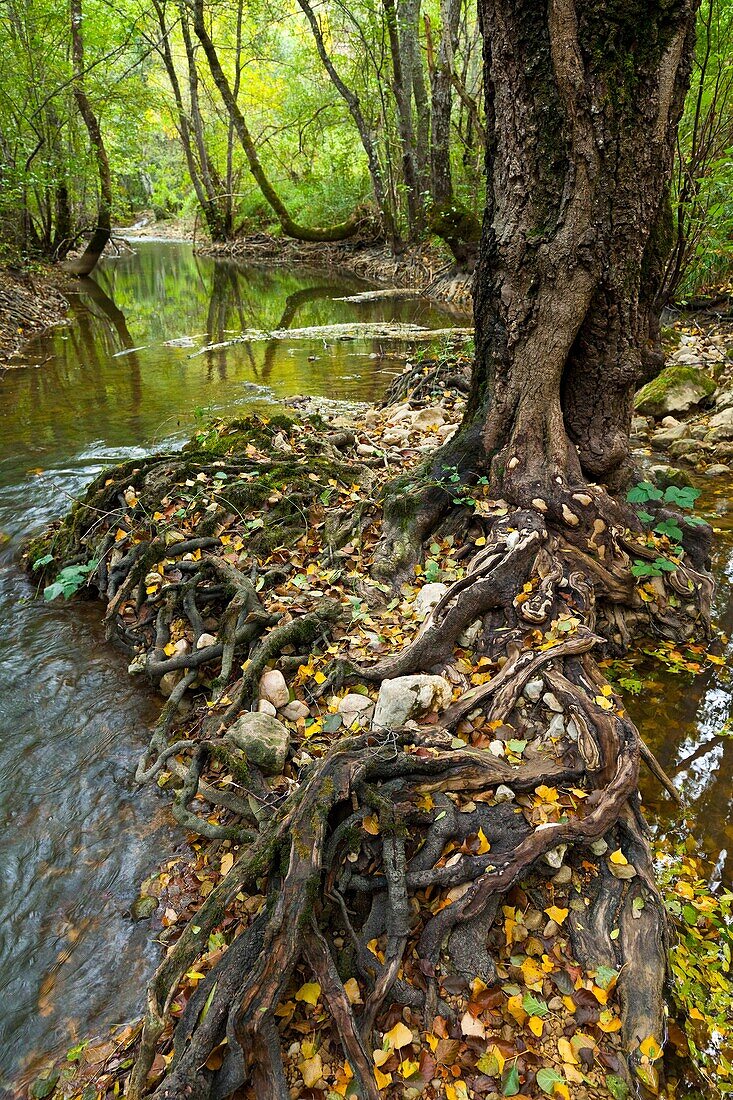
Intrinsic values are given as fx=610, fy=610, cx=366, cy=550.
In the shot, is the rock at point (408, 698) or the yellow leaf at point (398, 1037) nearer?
the yellow leaf at point (398, 1037)

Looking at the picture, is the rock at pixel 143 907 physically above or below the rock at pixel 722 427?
below

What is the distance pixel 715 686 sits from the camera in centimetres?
352

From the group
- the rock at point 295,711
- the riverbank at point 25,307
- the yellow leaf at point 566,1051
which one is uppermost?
the riverbank at point 25,307

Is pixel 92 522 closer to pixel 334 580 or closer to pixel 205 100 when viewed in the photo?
pixel 334 580

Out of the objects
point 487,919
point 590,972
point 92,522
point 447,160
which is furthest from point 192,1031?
point 447,160

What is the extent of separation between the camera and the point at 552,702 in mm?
2797

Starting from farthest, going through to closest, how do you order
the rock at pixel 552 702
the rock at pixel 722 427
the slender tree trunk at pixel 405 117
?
the slender tree trunk at pixel 405 117 → the rock at pixel 722 427 → the rock at pixel 552 702

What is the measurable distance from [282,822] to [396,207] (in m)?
22.9

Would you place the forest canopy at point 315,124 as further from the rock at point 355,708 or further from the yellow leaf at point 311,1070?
the yellow leaf at point 311,1070

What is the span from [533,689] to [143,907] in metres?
1.99

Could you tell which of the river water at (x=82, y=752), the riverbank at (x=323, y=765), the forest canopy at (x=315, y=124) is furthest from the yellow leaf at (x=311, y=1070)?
the forest canopy at (x=315, y=124)

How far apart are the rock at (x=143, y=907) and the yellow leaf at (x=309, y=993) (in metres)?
0.87

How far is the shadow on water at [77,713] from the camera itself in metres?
2.46

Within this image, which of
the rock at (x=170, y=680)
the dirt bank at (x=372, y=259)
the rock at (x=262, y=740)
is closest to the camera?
the rock at (x=262, y=740)
